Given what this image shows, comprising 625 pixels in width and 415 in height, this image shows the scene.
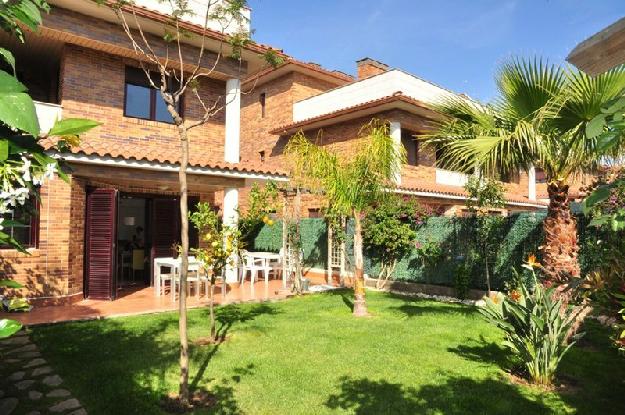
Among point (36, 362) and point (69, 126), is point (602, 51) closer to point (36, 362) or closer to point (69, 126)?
point (69, 126)

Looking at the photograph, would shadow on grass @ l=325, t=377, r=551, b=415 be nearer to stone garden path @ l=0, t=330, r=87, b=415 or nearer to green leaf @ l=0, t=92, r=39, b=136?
stone garden path @ l=0, t=330, r=87, b=415

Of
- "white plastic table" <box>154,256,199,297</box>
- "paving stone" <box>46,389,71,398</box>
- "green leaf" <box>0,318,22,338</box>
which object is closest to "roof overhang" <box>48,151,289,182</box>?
"white plastic table" <box>154,256,199,297</box>

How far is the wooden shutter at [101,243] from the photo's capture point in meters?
10.8

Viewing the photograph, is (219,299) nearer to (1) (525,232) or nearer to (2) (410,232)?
(2) (410,232)

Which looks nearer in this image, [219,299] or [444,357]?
[444,357]

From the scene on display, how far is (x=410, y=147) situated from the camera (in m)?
17.7

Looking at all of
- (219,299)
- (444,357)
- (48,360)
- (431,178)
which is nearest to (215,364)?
(48,360)

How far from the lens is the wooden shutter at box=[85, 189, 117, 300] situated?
1075 cm

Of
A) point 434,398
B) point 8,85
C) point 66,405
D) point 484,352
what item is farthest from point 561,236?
point 8,85

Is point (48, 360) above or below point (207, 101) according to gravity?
below

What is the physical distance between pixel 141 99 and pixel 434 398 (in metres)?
11.2

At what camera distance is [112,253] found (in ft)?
35.4

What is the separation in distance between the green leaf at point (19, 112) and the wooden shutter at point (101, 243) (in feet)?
34.2

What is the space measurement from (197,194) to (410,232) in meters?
7.25
